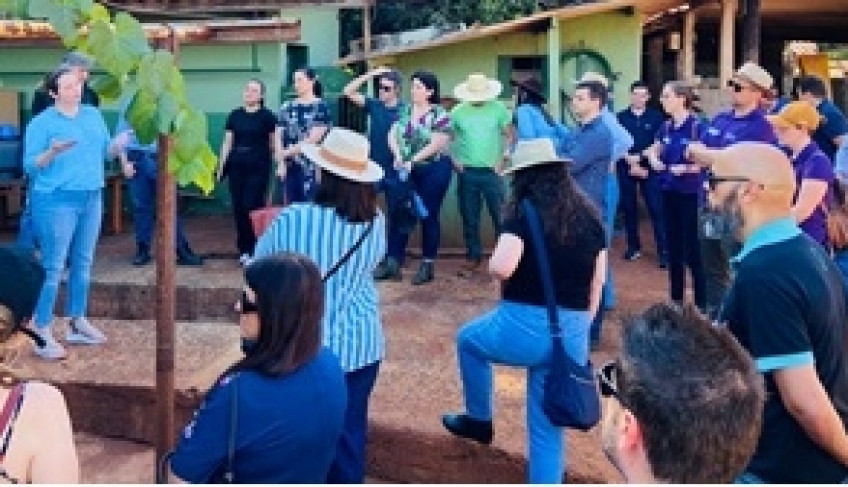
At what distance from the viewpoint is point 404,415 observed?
20.2 feet

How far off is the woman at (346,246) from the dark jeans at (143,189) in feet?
18.2

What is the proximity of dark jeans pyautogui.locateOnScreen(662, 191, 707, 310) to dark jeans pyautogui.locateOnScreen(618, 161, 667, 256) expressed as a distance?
1.67 metres

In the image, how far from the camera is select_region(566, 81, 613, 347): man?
7094 mm

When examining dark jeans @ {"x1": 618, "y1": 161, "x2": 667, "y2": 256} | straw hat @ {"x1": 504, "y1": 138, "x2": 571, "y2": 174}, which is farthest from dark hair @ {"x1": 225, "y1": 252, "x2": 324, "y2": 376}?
dark jeans @ {"x1": 618, "y1": 161, "x2": 667, "y2": 256}

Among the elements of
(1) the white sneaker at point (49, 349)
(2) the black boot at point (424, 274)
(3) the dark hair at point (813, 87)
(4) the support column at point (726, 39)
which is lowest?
(1) the white sneaker at point (49, 349)

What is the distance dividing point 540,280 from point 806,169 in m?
1.83

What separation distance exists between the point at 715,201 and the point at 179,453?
1748 mm

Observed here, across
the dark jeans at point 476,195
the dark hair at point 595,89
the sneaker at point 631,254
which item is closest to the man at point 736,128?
the dark hair at point 595,89

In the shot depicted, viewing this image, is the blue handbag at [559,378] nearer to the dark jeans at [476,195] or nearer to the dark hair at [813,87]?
the dark hair at [813,87]

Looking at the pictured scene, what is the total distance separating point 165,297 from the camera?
4.56 metres

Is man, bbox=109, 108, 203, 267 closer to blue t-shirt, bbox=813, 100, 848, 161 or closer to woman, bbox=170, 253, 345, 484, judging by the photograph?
blue t-shirt, bbox=813, 100, 848, 161

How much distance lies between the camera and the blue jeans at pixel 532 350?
474 centimetres

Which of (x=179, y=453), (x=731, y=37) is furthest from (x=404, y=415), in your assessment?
(x=731, y=37)

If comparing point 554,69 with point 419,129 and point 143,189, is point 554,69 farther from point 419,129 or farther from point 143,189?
point 143,189
